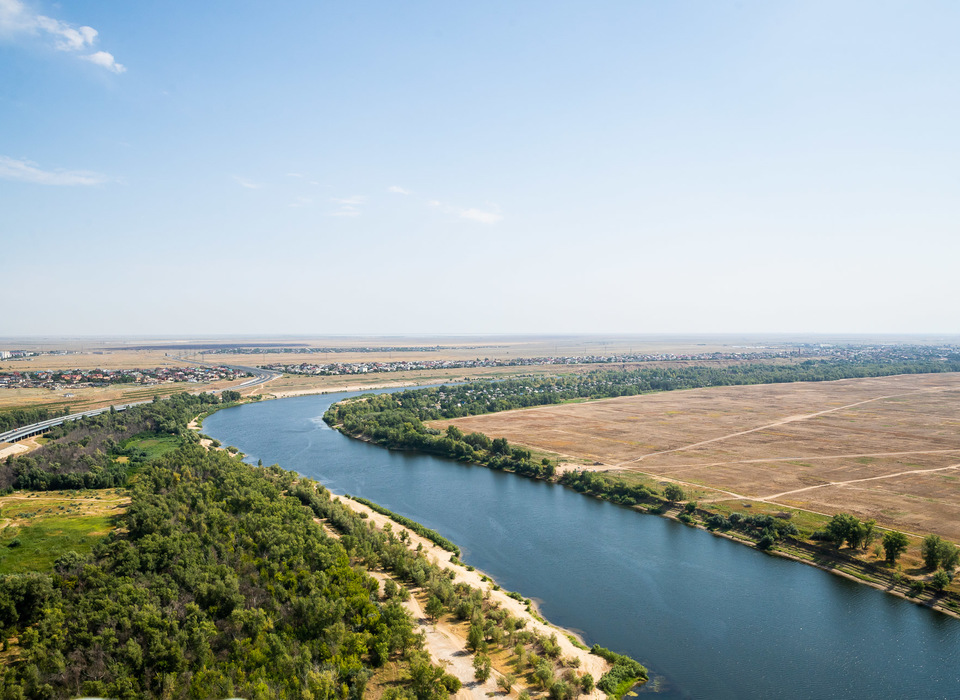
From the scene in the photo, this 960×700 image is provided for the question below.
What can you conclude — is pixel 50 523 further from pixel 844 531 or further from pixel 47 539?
pixel 844 531

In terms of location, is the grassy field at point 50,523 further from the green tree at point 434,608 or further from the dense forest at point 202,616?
the green tree at point 434,608

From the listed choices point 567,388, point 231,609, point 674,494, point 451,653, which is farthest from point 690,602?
point 567,388

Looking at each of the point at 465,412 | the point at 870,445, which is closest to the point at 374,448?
the point at 465,412

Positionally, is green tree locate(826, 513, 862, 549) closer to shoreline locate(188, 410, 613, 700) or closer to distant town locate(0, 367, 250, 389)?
shoreline locate(188, 410, 613, 700)

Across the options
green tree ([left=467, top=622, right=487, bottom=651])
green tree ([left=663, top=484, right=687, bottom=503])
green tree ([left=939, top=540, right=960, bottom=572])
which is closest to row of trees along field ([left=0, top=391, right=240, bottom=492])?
green tree ([left=467, top=622, right=487, bottom=651])

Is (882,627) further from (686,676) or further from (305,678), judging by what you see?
(305,678)

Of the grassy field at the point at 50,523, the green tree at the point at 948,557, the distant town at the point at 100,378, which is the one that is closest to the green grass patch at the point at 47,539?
the grassy field at the point at 50,523
